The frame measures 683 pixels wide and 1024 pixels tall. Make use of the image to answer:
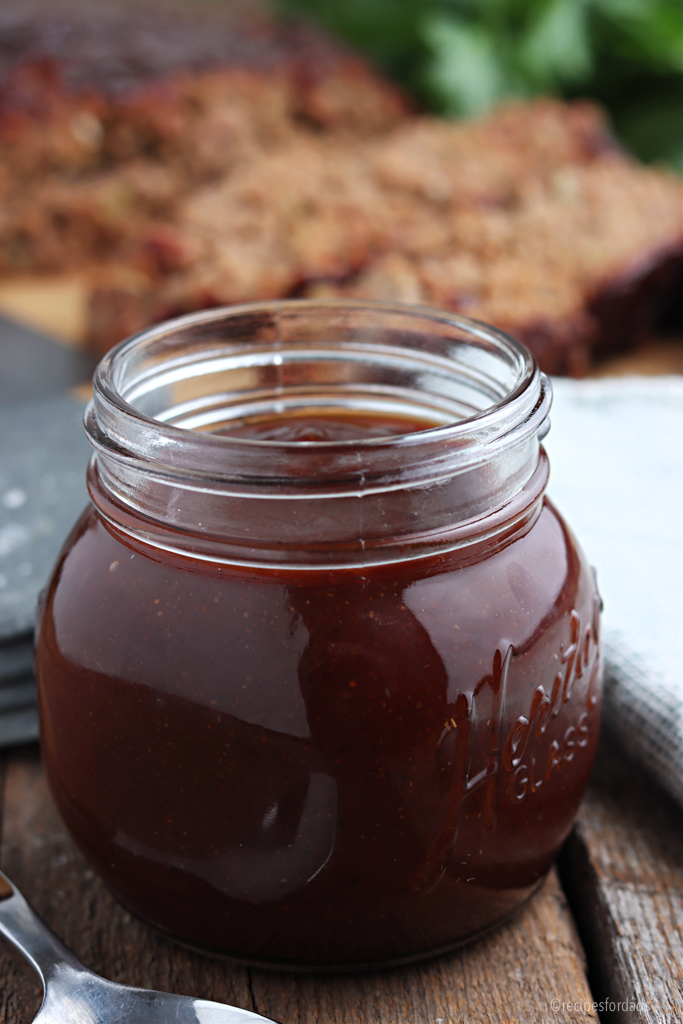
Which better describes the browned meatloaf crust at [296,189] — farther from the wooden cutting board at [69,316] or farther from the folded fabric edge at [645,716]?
the folded fabric edge at [645,716]

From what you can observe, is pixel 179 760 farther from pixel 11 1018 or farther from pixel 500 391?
pixel 500 391

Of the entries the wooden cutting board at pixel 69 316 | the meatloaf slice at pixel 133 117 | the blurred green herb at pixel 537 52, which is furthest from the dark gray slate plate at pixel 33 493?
the blurred green herb at pixel 537 52

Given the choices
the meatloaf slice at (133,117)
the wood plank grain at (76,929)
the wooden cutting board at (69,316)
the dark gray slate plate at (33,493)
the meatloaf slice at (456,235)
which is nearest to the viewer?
the wood plank grain at (76,929)

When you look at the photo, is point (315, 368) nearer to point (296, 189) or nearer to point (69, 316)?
point (296, 189)

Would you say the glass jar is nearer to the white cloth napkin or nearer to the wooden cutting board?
the white cloth napkin

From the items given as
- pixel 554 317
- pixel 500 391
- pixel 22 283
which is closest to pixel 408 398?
pixel 500 391

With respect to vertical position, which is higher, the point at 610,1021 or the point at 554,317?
the point at 610,1021

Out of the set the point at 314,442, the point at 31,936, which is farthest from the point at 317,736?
the point at 31,936
